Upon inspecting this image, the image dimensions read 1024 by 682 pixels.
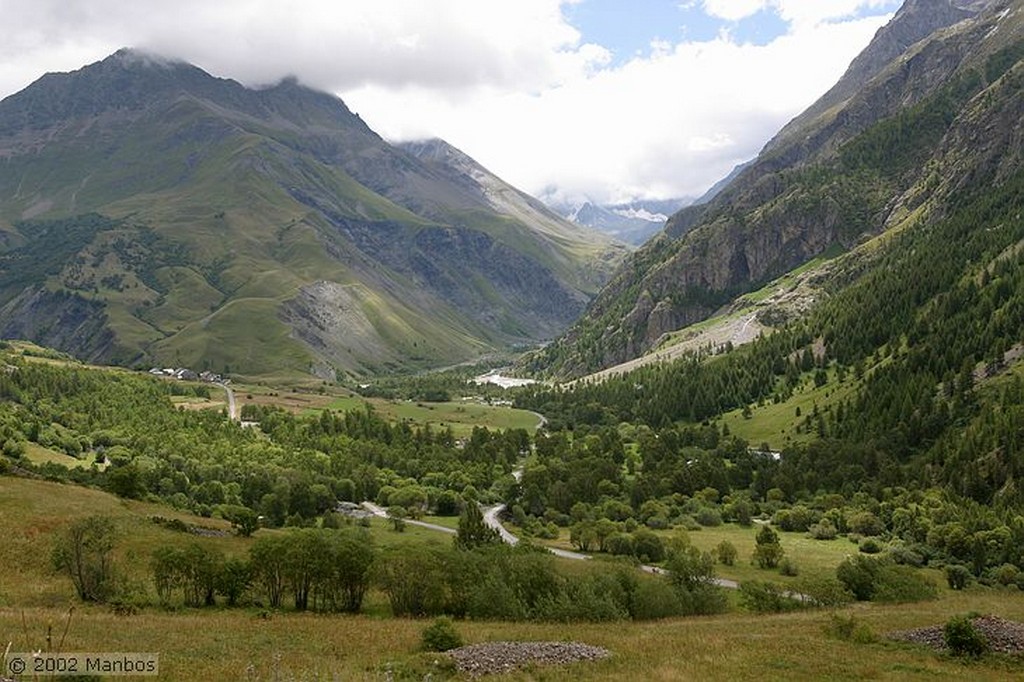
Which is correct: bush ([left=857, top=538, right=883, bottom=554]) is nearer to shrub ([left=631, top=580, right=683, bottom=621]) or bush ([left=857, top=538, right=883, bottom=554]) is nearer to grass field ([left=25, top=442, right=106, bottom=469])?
shrub ([left=631, top=580, right=683, bottom=621])

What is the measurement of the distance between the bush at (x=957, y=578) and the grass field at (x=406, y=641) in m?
33.8

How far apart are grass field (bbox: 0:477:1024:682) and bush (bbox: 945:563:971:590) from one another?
111ft

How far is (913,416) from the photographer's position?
19038 centimetres

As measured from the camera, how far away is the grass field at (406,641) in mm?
40250

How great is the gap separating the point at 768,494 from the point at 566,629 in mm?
126308

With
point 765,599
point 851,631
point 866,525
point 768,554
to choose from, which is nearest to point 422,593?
point 851,631

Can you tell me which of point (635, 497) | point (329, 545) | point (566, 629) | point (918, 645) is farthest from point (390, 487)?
point (918, 645)

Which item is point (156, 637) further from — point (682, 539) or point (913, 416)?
point (913, 416)

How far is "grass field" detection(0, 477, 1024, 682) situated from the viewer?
132ft

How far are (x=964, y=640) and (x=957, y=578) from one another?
68623 mm

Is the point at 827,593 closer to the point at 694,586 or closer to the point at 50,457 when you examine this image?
the point at 694,586

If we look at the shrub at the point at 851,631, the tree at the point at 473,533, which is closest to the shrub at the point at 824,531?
the tree at the point at 473,533

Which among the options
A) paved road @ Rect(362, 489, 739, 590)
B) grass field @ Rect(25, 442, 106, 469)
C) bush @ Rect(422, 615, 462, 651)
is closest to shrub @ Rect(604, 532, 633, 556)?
paved road @ Rect(362, 489, 739, 590)

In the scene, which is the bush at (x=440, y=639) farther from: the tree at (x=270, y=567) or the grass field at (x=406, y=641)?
the tree at (x=270, y=567)
